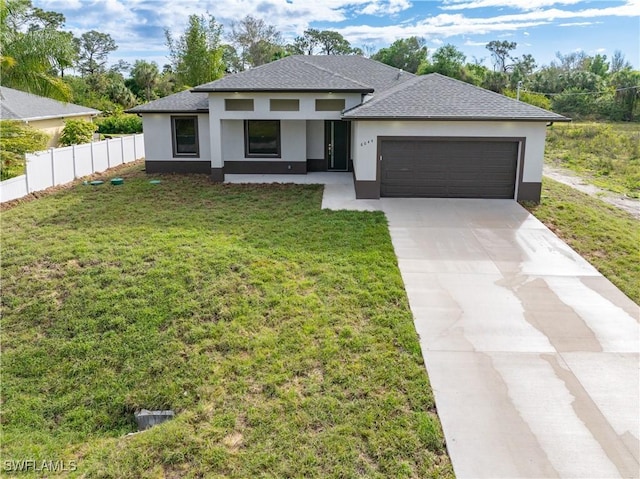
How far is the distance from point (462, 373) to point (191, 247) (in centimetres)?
612

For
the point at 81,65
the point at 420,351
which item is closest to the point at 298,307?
the point at 420,351

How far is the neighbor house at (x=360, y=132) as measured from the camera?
1444 centimetres

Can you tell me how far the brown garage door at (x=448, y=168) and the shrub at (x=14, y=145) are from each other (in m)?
10.5

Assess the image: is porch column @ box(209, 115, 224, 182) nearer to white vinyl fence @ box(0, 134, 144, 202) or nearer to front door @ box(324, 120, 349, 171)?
front door @ box(324, 120, 349, 171)

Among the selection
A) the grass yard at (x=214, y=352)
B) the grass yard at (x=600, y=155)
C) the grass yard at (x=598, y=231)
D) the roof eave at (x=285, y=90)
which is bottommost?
the grass yard at (x=214, y=352)

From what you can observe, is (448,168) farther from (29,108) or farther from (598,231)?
(29,108)

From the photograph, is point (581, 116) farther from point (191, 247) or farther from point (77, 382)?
point (77, 382)

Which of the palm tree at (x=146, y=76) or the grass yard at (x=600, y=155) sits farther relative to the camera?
the palm tree at (x=146, y=76)

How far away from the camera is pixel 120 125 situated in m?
34.4

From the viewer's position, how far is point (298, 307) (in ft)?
26.2

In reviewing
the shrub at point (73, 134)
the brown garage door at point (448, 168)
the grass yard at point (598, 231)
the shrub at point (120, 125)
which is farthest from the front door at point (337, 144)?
the shrub at point (120, 125)

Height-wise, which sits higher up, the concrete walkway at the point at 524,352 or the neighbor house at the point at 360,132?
the neighbor house at the point at 360,132

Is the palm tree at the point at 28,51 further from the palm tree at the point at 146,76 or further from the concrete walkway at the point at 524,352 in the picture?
the palm tree at the point at 146,76

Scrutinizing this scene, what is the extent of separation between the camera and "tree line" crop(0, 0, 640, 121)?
1512cm
